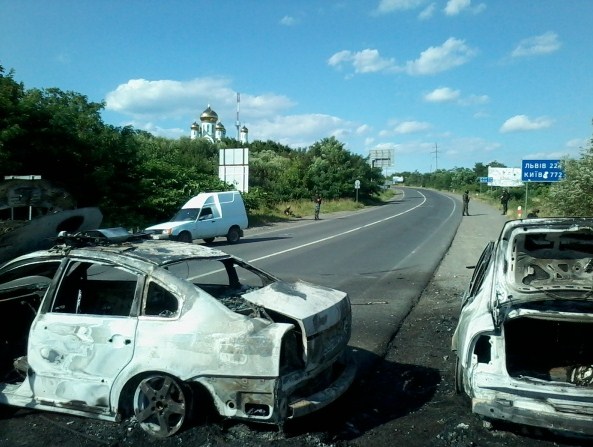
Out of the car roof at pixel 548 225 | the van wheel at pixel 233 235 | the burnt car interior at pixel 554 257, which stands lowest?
the van wheel at pixel 233 235

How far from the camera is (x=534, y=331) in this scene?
5105mm

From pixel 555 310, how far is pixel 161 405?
310cm

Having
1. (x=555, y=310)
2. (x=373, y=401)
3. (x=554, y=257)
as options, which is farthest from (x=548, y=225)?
(x=373, y=401)

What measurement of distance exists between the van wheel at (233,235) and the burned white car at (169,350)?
16.7 m

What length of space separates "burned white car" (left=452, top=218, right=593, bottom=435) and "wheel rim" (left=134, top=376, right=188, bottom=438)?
2209mm

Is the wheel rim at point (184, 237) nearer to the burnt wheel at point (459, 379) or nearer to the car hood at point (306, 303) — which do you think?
the car hood at point (306, 303)

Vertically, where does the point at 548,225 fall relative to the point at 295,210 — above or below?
above

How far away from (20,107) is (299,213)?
25583 millimetres

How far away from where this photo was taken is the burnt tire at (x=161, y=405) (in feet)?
13.3

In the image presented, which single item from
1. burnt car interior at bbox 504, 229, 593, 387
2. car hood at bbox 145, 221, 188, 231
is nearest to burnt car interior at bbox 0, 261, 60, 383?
burnt car interior at bbox 504, 229, 593, 387

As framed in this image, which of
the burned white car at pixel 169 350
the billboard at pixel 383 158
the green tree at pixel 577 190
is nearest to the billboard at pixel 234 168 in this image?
the green tree at pixel 577 190

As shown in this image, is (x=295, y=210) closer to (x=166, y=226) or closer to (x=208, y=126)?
(x=166, y=226)

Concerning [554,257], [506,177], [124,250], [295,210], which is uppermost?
[506,177]

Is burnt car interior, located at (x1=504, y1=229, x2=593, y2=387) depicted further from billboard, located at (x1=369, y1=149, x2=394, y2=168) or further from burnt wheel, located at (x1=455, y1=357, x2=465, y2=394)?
billboard, located at (x1=369, y1=149, x2=394, y2=168)
